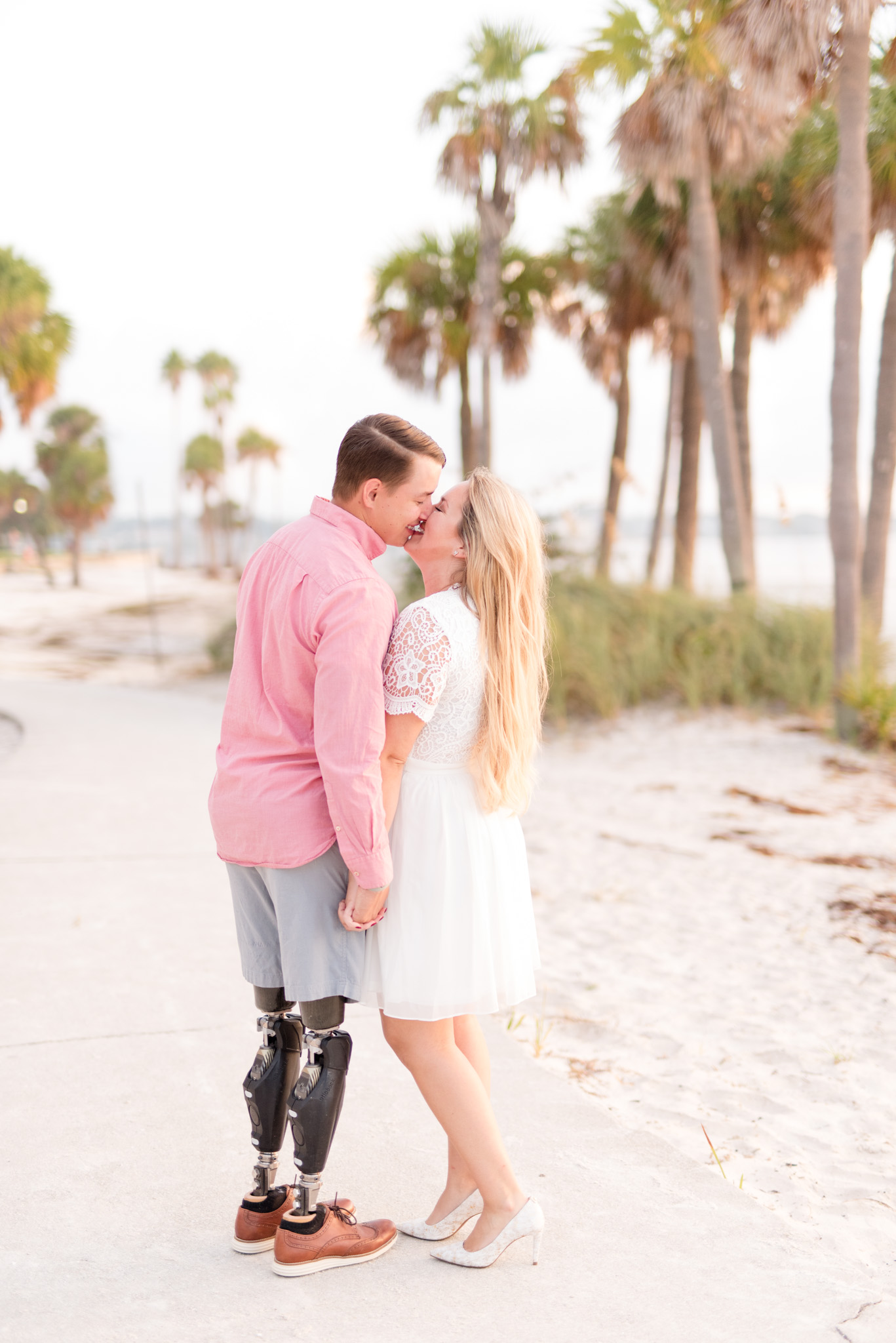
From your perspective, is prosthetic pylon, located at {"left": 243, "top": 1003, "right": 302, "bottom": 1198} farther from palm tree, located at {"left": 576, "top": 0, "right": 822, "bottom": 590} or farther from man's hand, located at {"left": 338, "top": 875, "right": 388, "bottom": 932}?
palm tree, located at {"left": 576, "top": 0, "right": 822, "bottom": 590}

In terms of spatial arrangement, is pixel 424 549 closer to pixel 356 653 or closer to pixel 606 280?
pixel 356 653

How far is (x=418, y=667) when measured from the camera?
221 cm

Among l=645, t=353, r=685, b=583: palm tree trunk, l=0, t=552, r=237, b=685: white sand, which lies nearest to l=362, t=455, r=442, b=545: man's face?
l=0, t=552, r=237, b=685: white sand

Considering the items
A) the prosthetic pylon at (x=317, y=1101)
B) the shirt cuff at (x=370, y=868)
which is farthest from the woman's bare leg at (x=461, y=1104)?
the shirt cuff at (x=370, y=868)

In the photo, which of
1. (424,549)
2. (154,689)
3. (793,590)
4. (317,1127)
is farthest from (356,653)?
(154,689)

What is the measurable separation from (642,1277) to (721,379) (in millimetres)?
12882

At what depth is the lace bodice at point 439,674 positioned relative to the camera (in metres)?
2.21

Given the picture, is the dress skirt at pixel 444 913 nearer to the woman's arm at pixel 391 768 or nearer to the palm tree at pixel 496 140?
the woman's arm at pixel 391 768

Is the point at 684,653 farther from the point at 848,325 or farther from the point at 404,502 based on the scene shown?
the point at 404,502

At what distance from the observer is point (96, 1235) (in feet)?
8.05

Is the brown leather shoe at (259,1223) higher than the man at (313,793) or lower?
lower

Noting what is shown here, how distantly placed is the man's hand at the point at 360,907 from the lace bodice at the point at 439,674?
31 cm

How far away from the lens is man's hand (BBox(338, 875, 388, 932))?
7.18ft

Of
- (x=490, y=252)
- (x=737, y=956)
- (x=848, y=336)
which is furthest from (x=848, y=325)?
(x=490, y=252)
